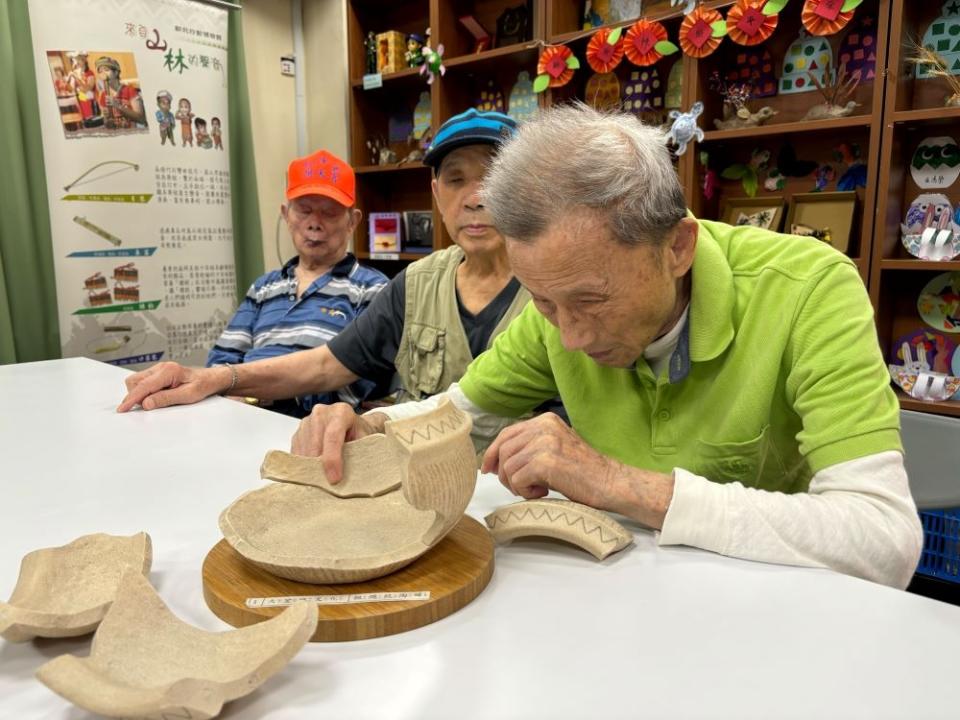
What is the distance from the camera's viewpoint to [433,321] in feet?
6.04

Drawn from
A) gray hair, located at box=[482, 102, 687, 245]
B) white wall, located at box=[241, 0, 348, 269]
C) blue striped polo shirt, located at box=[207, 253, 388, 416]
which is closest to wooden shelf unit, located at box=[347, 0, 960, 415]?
white wall, located at box=[241, 0, 348, 269]

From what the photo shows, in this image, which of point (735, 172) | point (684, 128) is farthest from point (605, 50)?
point (684, 128)

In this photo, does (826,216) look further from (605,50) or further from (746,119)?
(605,50)

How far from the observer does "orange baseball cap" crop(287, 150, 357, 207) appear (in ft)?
8.51

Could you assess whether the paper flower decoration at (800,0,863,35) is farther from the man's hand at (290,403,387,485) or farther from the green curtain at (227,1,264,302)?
the green curtain at (227,1,264,302)

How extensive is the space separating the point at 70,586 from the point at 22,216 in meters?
2.89

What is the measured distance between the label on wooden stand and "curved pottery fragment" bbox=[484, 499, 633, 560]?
173mm

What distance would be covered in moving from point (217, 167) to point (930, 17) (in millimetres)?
3141

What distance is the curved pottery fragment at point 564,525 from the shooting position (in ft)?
2.70

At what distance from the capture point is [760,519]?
0.84 metres

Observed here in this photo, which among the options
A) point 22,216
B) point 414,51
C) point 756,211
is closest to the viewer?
point 756,211

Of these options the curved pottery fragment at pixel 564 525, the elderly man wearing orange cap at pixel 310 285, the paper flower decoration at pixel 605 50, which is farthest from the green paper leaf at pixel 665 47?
the curved pottery fragment at pixel 564 525

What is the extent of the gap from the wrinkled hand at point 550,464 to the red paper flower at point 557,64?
8.24ft

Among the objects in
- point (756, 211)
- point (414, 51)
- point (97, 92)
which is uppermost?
point (414, 51)
